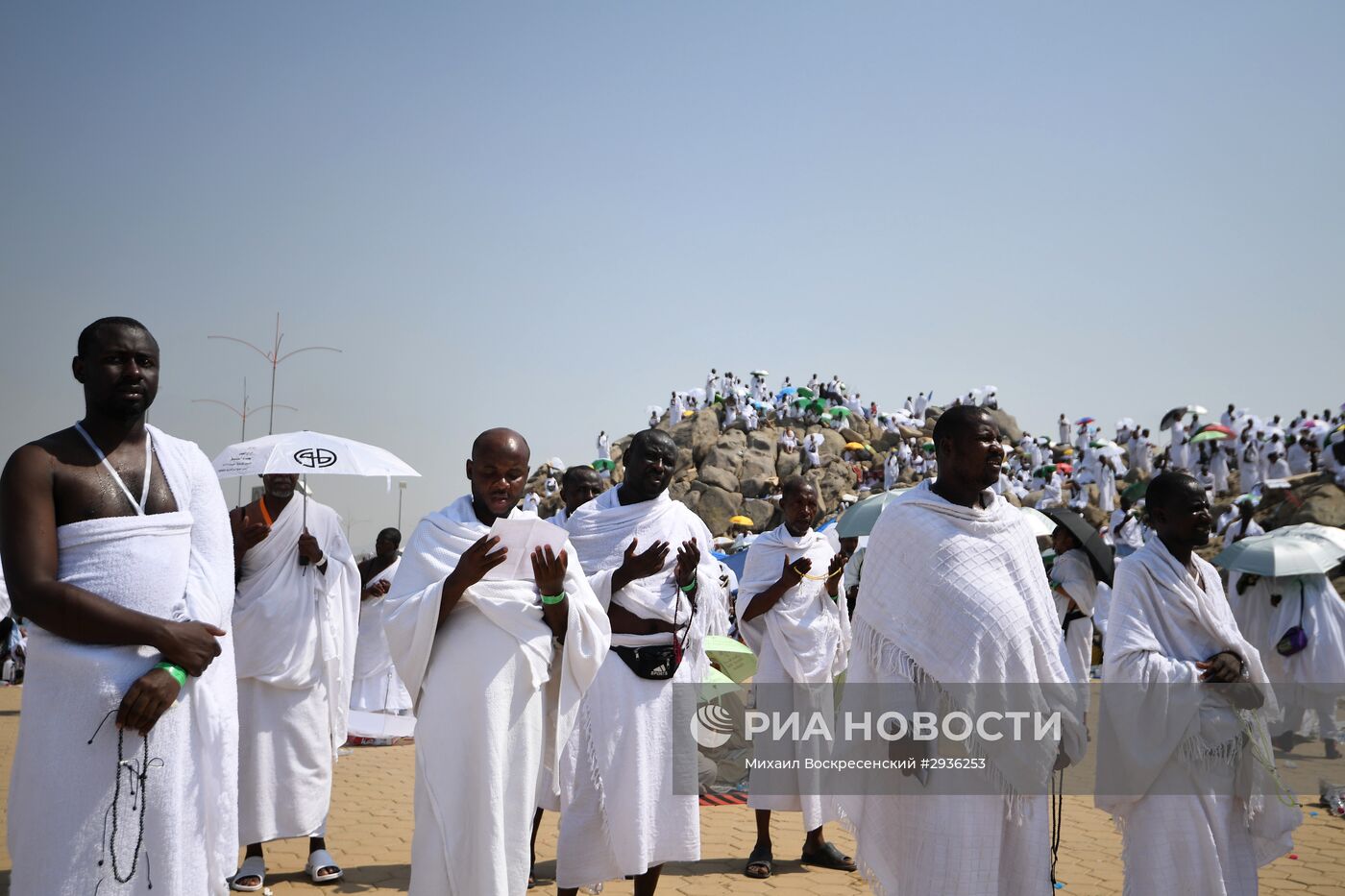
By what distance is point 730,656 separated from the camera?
33.7ft

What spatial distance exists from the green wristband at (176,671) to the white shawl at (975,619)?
268cm

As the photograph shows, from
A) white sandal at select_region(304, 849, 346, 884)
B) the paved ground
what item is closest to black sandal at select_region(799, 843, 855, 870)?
the paved ground

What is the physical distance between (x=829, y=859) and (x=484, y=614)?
3682 millimetres

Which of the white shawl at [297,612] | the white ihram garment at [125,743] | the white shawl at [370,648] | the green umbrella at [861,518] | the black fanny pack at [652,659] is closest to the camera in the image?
the white ihram garment at [125,743]

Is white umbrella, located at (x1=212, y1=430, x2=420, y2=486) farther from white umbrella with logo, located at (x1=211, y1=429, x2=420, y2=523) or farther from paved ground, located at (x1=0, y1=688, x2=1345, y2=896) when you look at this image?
paved ground, located at (x1=0, y1=688, x2=1345, y2=896)

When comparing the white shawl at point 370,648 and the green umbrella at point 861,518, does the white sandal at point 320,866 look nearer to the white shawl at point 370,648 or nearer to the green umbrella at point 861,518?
the white shawl at point 370,648

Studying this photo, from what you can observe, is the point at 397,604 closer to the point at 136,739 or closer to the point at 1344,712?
the point at 136,739

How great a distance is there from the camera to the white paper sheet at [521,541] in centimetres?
388

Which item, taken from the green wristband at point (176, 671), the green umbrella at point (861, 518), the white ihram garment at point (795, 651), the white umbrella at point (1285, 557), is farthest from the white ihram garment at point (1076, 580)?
the green wristband at point (176, 671)

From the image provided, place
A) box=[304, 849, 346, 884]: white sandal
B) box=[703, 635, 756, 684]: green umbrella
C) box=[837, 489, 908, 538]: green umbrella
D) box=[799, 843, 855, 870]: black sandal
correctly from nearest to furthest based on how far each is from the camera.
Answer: box=[304, 849, 346, 884]: white sandal < box=[799, 843, 855, 870]: black sandal < box=[703, 635, 756, 684]: green umbrella < box=[837, 489, 908, 538]: green umbrella

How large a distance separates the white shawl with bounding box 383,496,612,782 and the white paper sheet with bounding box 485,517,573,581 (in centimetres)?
4

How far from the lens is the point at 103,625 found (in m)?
2.92

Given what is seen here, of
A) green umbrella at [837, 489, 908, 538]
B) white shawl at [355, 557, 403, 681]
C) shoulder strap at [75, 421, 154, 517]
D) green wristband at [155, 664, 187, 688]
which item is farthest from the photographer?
green umbrella at [837, 489, 908, 538]

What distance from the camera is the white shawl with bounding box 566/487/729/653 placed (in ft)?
17.3
